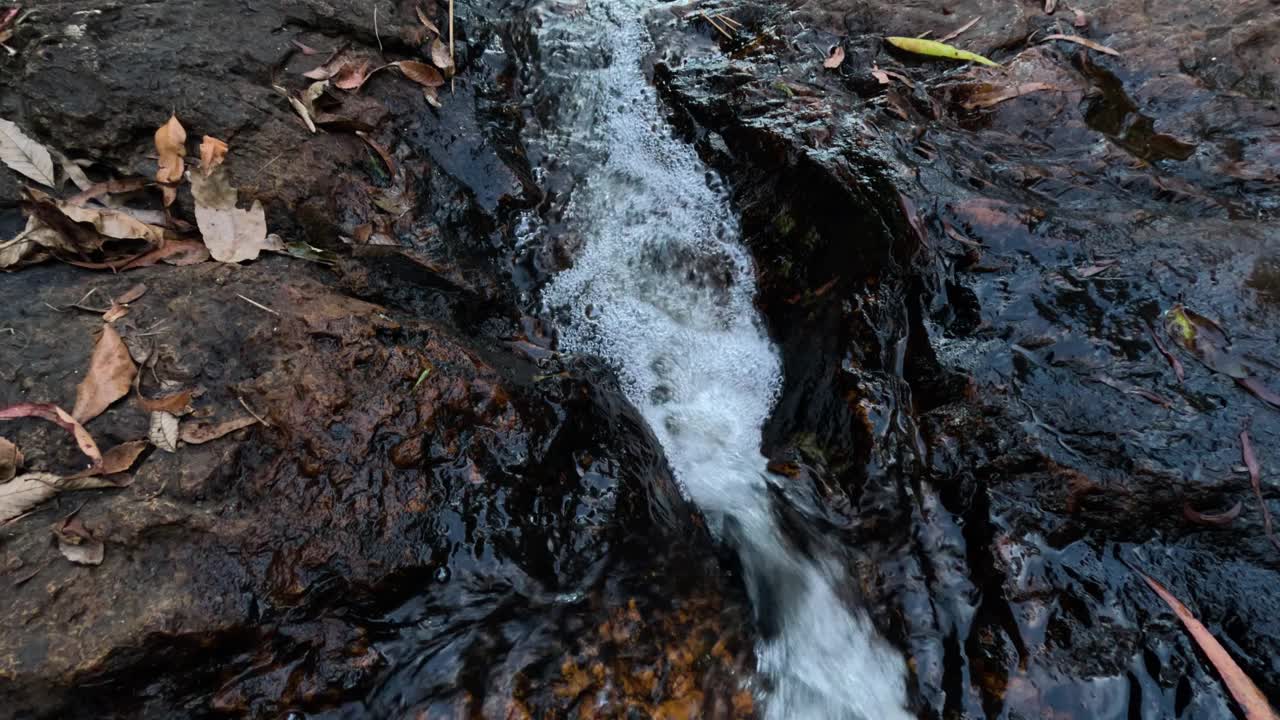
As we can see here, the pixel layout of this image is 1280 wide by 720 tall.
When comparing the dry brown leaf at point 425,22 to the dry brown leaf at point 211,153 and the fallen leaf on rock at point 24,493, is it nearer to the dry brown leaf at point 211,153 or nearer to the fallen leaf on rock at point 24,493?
the dry brown leaf at point 211,153

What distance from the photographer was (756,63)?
4.00 m

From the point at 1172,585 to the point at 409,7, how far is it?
460cm

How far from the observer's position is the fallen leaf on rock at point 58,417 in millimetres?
1918

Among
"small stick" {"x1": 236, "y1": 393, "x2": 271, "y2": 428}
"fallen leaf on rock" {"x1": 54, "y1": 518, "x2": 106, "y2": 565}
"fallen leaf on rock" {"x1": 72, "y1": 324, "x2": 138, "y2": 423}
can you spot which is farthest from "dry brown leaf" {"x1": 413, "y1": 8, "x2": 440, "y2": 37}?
"fallen leaf on rock" {"x1": 54, "y1": 518, "x2": 106, "y2": 565}

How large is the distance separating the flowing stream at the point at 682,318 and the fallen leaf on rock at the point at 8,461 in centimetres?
210

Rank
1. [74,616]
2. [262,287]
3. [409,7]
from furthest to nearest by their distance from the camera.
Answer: [409,7], [262,287], [74,616]

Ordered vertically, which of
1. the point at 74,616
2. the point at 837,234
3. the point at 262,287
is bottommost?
the point at 74,616

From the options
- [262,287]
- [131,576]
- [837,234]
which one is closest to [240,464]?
[131,576]

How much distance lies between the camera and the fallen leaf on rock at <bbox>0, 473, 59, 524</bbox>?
1.81 meters

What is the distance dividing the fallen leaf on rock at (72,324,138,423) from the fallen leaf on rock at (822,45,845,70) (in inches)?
144

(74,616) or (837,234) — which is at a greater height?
(837,234)

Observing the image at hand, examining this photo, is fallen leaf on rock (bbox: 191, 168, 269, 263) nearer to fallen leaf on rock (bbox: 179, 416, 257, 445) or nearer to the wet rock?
fallen leaf on rock (bbox: 179, 416, 257, 445)

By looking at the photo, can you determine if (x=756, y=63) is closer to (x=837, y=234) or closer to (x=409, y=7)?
(x=837, y=234)

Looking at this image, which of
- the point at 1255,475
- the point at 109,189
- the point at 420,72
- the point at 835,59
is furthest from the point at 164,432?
the point at 835,59
